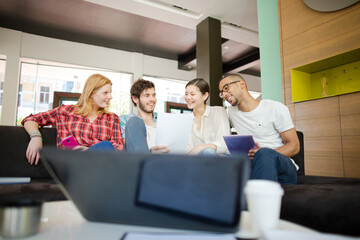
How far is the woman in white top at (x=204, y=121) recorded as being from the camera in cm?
183

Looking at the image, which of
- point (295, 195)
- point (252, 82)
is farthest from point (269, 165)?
point (252, 82)

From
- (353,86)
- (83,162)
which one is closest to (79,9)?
(353,86)

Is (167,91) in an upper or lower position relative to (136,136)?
upper

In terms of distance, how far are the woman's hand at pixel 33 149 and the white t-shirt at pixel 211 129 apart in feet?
3.39

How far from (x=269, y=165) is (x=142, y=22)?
14.8 ft

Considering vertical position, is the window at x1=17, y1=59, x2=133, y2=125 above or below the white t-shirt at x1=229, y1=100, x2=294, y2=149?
above

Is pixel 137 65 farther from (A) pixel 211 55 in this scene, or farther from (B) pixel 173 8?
(A) pixel 211 55

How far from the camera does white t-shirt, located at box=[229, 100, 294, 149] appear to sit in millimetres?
1649

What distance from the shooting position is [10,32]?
15.9ft

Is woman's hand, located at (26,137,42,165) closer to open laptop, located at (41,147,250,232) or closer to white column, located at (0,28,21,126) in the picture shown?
open laptop, located at (41,147,250,232)

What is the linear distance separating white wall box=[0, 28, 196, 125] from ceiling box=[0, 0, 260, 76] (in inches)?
6.3

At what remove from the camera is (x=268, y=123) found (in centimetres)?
170

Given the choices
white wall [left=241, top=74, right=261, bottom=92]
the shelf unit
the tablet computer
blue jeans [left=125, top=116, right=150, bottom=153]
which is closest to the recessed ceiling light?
the shelf unit

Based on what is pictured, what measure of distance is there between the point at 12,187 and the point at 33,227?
98cm
